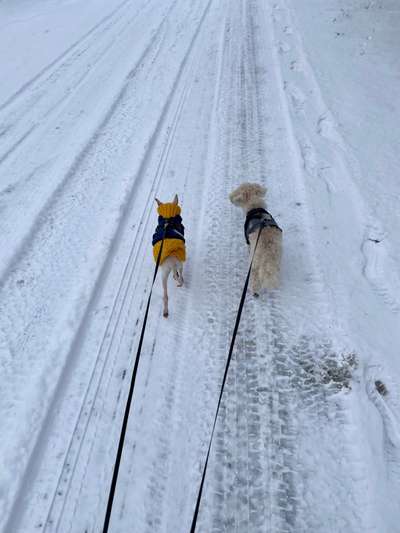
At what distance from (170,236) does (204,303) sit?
85 cm

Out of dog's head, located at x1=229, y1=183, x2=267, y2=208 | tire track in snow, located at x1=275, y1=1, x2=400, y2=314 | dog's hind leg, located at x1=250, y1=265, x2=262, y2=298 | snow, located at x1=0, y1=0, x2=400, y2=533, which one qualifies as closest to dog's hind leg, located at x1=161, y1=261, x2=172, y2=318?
snow, located at x1=0, y1=0, x2=400, y2=533

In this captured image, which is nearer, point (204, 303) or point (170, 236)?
point (170, 236)

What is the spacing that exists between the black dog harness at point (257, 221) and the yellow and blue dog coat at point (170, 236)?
2.46 feet

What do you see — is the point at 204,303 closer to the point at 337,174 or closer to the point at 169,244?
the point at 169,244

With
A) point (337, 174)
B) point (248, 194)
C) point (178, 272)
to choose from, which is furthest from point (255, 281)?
point (337, 174)

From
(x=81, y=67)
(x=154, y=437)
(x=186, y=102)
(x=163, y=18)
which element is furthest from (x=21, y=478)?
(x=163, y=18)

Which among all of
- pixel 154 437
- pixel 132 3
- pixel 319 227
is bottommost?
pixel 154 437

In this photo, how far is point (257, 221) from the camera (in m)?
3.97

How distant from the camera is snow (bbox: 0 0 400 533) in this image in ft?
8.93

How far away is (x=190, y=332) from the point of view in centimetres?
372

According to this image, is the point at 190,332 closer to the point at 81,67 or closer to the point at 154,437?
the point at 154,437

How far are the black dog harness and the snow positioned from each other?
0.53 metres

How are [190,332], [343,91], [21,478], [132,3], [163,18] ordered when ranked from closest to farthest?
1. [21,478]
2. [190,332]
3. [343,91]
4. [163,18]
5. [132,3]

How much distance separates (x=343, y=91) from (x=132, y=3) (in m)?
9.86
